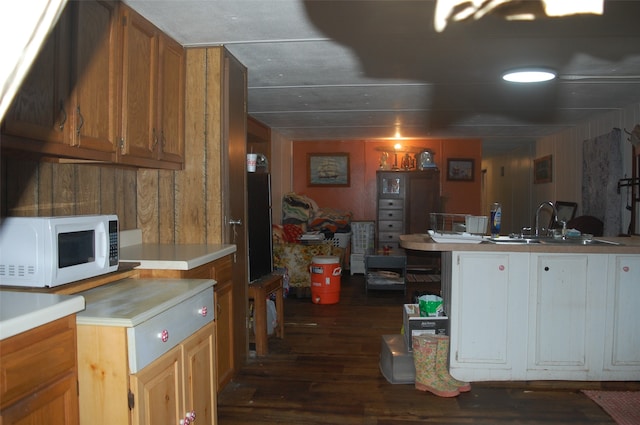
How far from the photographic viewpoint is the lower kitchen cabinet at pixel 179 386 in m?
1.61

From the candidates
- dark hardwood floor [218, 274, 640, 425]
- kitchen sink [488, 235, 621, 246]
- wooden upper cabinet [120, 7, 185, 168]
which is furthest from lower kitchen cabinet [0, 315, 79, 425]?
kitchen sink [488, 235, 621, 246]

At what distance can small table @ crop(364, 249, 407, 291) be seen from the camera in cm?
605

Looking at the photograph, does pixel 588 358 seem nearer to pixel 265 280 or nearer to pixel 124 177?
pixel 265 280

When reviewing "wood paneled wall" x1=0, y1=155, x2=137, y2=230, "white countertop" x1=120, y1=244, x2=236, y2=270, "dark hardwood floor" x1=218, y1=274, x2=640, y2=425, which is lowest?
"dark hardwood floor" x1=218, y1=274, x2=640, y2=425

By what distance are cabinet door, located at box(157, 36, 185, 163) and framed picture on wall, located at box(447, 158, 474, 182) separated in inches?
236

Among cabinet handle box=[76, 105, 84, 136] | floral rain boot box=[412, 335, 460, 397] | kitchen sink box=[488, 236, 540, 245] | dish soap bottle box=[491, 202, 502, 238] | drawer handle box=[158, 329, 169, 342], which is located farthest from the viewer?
dish soap bottle box=[491, 202, 502, 238]

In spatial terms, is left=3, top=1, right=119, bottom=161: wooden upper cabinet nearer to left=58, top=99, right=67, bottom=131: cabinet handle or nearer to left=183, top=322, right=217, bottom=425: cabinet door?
left=58, top=99, right=67, bottom=131: cabinet handle

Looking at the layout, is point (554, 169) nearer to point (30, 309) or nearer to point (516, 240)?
point (516, 240)

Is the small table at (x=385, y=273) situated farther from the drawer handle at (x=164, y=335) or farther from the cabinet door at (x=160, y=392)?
the drawer handle at (x=164, y=335)

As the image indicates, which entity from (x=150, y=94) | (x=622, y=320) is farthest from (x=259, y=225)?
(x=622, y=320)

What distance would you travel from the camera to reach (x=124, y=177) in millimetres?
3168

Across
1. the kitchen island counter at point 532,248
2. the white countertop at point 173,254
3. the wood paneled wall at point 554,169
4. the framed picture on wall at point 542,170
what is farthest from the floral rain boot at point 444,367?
the framed picture on wall at point 542,170

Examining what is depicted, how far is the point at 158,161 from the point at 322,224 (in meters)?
4.68

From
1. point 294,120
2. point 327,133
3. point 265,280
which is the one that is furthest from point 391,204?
point 265,280
